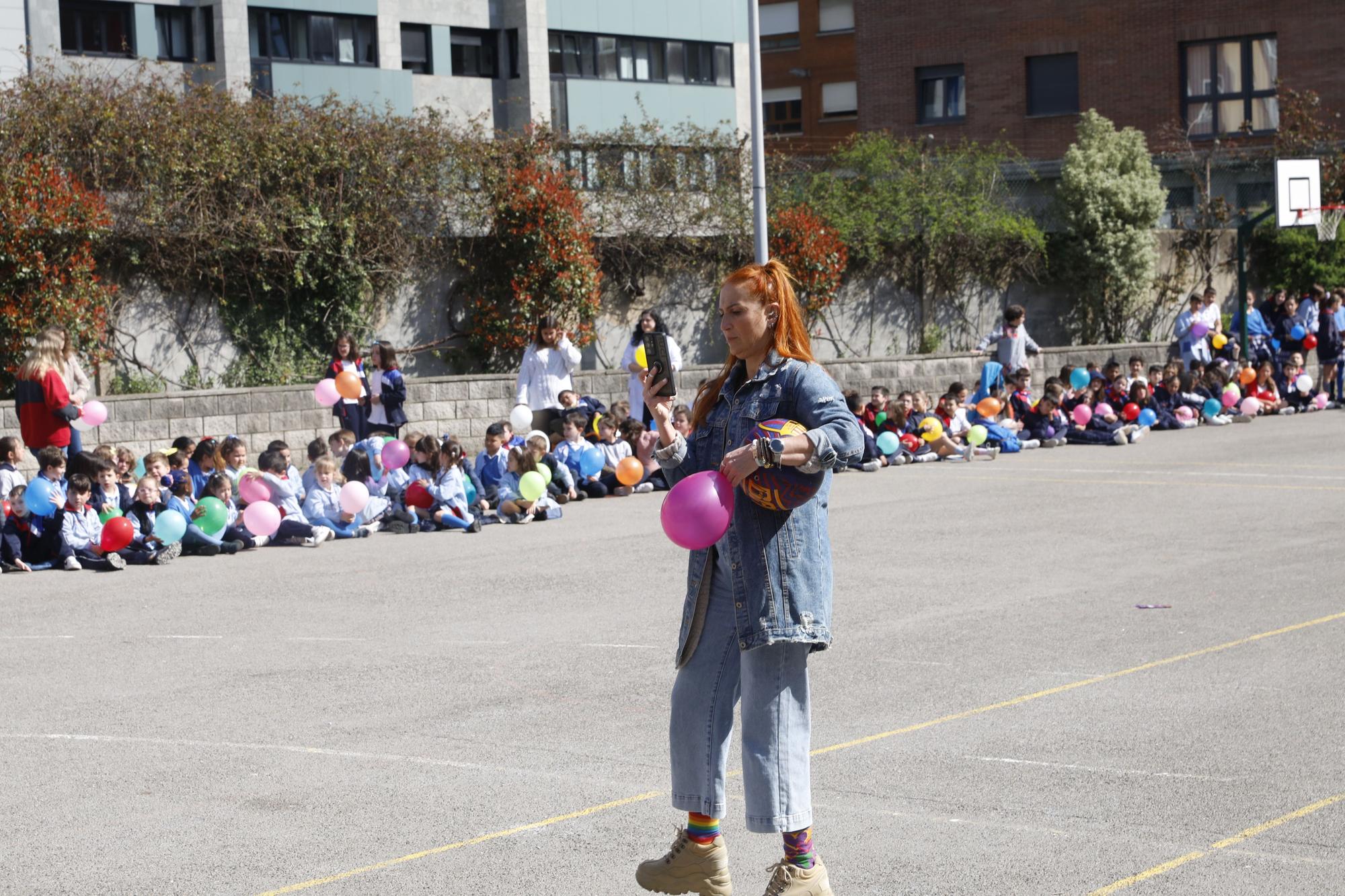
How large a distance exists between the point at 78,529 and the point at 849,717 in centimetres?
753

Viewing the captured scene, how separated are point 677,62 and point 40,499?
127ft

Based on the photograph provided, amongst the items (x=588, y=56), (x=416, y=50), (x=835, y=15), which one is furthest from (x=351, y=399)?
(x=835, y=15)

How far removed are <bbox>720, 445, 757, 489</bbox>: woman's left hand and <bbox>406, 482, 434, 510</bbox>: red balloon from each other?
401 inches

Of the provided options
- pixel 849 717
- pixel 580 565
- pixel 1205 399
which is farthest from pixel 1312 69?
pixel 849 717

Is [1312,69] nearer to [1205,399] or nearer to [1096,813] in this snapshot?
[1205,399]

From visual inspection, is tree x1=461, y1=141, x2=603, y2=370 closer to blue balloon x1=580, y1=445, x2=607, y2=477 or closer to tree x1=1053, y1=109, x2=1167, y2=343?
blue balloon x1=580, y1=445, x2=607, y2=477

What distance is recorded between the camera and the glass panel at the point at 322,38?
42.6 metres

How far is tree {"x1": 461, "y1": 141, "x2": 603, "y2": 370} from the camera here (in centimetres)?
2255

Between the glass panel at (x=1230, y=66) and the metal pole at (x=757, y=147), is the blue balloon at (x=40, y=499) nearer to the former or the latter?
the metal pole at (x=757, y=147)

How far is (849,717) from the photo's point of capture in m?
7.08

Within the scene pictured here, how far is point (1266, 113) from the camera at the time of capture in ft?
134

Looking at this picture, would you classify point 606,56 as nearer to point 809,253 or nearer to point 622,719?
point 809,253

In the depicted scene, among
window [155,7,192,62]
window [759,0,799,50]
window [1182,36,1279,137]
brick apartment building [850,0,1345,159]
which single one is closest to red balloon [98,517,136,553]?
window [155,7,192,62]

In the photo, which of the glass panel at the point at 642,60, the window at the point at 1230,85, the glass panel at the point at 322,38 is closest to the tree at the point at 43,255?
the glass panel at the point at 322,38
